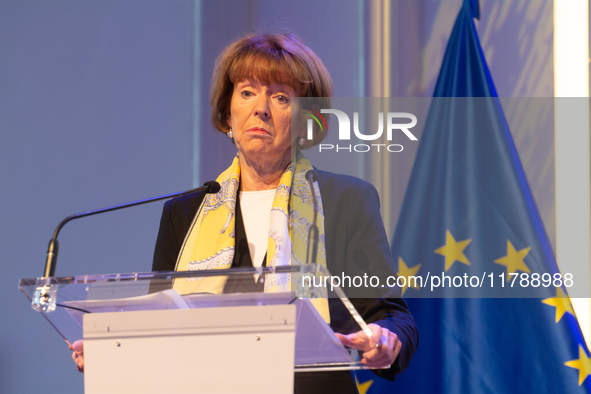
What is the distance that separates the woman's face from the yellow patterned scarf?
10 centimetres

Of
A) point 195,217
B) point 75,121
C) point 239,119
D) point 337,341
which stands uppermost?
point 75,121

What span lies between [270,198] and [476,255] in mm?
790

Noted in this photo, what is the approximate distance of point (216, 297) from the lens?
102 centimetres

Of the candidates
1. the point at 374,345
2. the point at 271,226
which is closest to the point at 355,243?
the point at 271,226

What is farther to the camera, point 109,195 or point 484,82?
point 109,195

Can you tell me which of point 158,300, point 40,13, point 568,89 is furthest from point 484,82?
point 40,13

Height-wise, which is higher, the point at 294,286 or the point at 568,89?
the point at 568,89

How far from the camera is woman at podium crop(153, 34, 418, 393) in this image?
1680mm

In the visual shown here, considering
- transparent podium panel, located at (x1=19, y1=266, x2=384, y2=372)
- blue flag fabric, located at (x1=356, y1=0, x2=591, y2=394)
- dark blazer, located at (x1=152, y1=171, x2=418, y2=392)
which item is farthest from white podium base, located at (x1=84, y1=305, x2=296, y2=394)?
blue flag fabric, located at (x1=356, y1=0, x2=591, y2=394)

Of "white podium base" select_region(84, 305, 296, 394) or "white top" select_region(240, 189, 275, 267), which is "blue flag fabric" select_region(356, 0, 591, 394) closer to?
"white top" select_region(240, 189, 275, 267)

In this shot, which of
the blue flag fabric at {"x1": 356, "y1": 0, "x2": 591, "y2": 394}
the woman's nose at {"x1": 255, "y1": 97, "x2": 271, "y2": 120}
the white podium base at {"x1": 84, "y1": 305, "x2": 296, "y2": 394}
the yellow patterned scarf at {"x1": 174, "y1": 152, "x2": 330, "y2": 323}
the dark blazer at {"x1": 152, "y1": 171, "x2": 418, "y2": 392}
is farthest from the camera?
the blue flag fabric at {"x1": 356, "y1": 0, "x2": 591, "y2": 394}

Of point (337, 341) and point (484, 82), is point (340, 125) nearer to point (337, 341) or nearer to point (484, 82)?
point (484, 82)

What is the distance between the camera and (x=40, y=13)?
319cm

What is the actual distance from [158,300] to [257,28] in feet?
7.63
